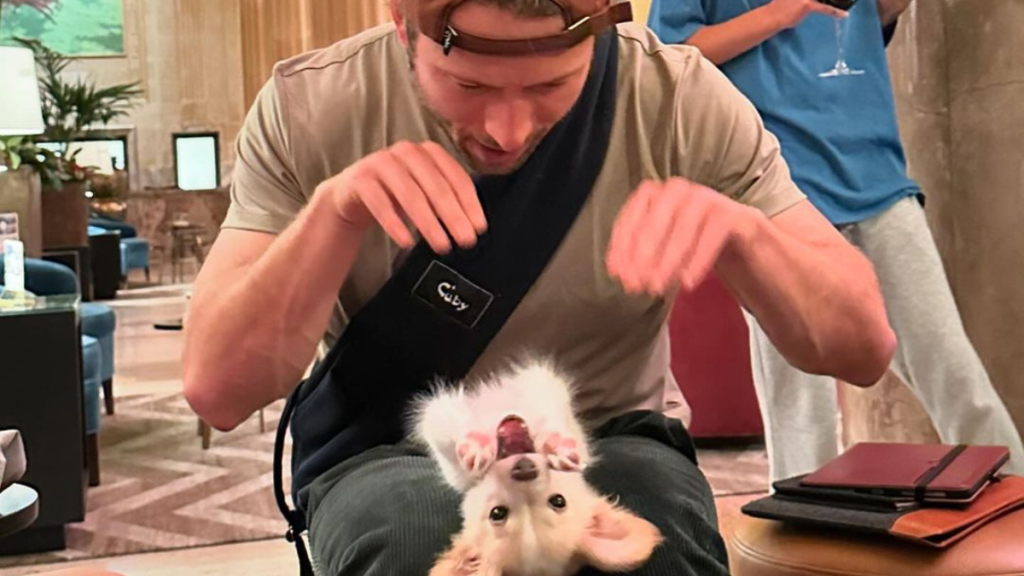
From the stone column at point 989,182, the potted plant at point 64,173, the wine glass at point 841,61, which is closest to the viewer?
the wine glass at point 841,61

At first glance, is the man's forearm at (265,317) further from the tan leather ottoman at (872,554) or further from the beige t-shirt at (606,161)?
the tan leather ottoman at (872,554)

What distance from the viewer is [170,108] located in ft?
39.3

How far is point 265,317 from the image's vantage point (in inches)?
42.9

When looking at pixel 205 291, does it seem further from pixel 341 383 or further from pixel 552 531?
pixel 552 531

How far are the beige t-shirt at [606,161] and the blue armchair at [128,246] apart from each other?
9052 mm

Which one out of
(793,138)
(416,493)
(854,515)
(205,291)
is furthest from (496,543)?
(793,138)

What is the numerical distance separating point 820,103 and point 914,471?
29.3 inches

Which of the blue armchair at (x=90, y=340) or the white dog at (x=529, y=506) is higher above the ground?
the white dog at (x=529, y=506)

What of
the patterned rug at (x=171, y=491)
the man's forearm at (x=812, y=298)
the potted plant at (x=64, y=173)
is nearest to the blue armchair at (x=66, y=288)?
the patterned rug at (x=171, y=491)

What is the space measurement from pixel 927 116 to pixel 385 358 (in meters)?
1.71

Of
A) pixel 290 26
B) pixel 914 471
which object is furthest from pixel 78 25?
pixel 914 471

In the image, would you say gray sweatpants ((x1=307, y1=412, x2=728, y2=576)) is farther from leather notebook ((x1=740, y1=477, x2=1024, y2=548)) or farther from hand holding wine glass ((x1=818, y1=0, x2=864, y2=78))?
hand holding wine glass ((x1=818, y1=0, x2=864, y2=78))

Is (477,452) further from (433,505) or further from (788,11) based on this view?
(788,11)

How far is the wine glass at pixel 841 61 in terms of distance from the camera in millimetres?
1969
